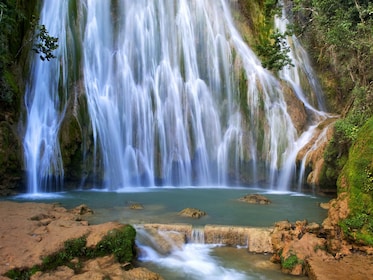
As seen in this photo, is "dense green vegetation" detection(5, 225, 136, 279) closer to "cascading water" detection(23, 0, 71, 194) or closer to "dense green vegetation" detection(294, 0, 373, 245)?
"dense green vegetation" detection(294, 0, 373, 245)

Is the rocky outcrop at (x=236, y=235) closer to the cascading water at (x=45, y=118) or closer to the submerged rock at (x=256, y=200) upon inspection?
the submerged rock at (x=256, y=200)

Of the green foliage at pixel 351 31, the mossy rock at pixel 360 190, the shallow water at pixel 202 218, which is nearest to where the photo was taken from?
the shallow water at pixel 202 218

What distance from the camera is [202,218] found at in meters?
9.23

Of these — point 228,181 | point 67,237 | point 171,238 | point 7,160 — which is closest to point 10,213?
point 67,237

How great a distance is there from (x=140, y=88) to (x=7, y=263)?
12.7m

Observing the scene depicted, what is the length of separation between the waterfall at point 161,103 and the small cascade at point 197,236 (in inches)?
316

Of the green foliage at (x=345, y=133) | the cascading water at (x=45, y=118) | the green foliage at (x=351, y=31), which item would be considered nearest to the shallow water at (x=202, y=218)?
the green foliage at (x=345, y=133)

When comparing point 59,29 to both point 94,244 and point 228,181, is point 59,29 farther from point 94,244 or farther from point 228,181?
point 94,244

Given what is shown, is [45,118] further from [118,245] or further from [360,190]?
[360,190]

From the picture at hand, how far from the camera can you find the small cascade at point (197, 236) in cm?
786

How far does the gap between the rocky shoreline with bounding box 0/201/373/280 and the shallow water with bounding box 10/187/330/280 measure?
31cm

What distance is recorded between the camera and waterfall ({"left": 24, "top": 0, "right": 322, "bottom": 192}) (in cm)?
1559

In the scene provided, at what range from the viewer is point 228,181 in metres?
16.5

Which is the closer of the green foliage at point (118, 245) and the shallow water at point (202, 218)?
the green foliage at point (118, 245)
